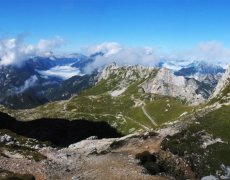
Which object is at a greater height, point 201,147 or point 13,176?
point 13,176

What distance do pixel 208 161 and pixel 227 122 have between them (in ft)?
55.2

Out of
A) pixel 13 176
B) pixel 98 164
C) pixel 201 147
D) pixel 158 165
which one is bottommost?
pixel 201 147

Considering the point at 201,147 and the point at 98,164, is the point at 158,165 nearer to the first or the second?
the point at 98,164

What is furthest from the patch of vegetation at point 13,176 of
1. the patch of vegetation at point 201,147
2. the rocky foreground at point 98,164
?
the patch of vegetation at point 201,147

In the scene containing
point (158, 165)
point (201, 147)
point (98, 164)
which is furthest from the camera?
point (201, 147)

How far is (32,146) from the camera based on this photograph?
7238 cm

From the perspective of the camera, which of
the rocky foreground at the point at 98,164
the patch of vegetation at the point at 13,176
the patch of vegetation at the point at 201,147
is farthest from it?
the patch of vegetation at the point at 201,147

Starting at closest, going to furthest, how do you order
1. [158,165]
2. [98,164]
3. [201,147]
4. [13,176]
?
[13,176] → [98,164] → [158,165] → [201,147]

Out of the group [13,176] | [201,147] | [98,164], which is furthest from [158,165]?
[13,176]

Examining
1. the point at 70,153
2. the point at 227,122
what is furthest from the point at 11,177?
the point at 227,122

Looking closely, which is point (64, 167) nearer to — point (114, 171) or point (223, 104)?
point (114, 171)

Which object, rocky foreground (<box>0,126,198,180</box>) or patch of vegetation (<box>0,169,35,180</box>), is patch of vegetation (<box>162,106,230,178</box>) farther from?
patch of vegetation (<box>0,169,35,180</box>)

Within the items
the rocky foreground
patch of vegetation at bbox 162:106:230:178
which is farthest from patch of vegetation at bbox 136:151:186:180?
patch of vegetation at bbox 162:106:230:178

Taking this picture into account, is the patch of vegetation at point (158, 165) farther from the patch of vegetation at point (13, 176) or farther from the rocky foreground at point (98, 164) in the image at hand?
the patch of vegetation at point (13, 176)
